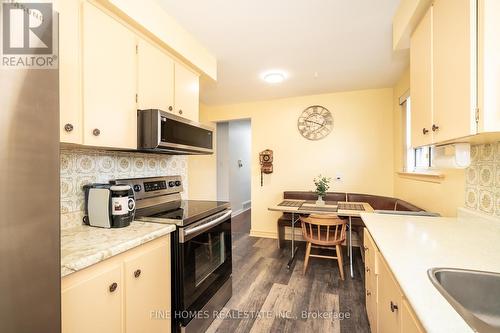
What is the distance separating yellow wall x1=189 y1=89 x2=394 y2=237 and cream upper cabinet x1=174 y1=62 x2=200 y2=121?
2.00 metres

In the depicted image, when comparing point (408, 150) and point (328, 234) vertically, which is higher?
point (408, 150)

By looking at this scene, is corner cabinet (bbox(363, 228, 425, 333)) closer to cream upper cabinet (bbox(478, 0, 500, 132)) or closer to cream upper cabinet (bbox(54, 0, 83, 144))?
cream upper cabinet (bbox(478, 0, 500, 132))

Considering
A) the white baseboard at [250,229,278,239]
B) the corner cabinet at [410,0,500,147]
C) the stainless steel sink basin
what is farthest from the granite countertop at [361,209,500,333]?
the white baseboard at [250,229,278,239]

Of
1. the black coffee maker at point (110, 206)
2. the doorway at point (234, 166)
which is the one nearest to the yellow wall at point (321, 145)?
the doorway at point (234, 166)

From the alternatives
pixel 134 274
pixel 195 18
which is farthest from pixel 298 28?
pixel 134 274

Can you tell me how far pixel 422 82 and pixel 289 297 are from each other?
2.00m

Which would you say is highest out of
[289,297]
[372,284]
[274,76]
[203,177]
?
[274,76]

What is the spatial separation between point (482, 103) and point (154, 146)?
1.67 m

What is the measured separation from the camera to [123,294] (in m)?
1.09

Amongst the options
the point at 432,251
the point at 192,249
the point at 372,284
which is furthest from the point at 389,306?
the point at 192,249

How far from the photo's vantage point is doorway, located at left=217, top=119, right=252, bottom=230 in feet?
17.4

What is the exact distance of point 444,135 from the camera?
1147 mm

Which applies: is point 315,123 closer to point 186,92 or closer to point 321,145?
point 321,145

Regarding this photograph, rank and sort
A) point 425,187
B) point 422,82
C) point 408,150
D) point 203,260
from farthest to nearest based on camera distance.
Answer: point 408,150 → point 425,187 → point 203,260 → point 422,82
